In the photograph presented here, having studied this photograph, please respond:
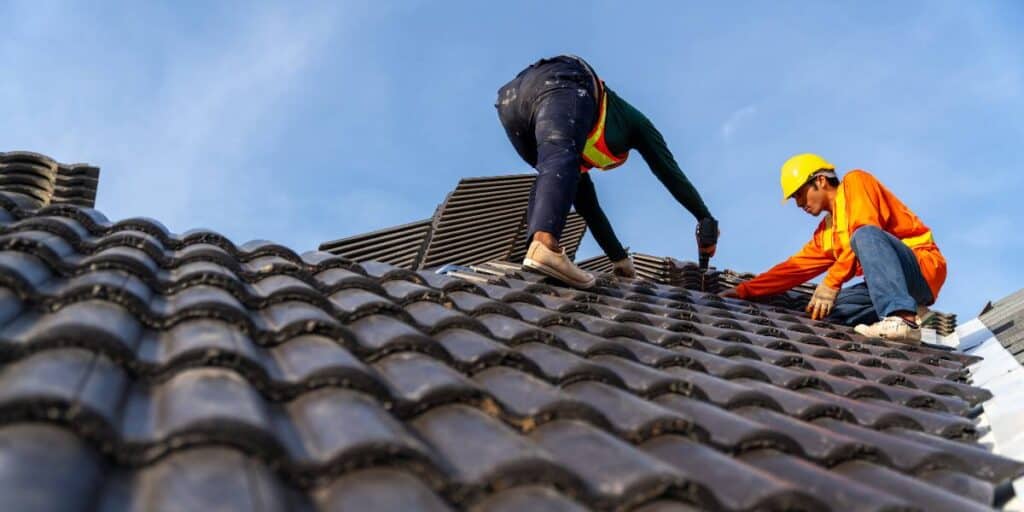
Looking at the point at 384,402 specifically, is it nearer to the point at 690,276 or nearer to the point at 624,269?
the point at 624,269

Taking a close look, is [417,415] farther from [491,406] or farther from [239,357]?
[239,357]

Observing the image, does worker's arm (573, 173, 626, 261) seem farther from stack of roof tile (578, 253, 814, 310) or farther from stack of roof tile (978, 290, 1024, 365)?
stack of roof tile (978, 290, 1024, 365)

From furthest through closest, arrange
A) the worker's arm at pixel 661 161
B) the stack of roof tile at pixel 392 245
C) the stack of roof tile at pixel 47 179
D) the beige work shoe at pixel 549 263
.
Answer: the stack of roof tile at pixel 392 245
the worker's arm at pixel 661 161
the stack of roof tile at pixel 47 179
the beige work shoe at pixel 549 263

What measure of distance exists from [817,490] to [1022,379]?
2895mm

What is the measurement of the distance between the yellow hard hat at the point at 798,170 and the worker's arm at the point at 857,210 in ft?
1.52

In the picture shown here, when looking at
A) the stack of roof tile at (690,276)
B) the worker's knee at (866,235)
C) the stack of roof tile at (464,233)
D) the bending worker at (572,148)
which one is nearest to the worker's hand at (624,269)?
the bending worker at (572,148)

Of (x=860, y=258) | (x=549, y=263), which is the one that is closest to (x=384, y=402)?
(x=549, y=263)

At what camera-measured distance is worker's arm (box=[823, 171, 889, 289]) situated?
244 inches

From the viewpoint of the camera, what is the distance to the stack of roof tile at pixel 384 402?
66.9 inches

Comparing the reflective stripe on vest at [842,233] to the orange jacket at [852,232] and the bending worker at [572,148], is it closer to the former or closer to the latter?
the orange jacket at [852,232]

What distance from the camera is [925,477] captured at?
8.82 feet

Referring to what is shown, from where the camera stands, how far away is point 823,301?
6422mm

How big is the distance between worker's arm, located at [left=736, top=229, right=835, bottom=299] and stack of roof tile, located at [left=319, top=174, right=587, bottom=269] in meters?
2.74

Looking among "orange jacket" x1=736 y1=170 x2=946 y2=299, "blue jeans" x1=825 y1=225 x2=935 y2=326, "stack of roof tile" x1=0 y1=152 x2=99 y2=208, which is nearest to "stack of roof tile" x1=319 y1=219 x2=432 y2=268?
"stack of roof tile" x1=0 y1=152 x2=99 y2=208
